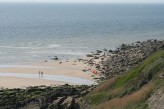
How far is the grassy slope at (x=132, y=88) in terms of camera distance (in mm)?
26125

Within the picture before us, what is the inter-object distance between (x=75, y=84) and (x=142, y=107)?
33.8 meters

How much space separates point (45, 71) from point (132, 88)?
40.6m

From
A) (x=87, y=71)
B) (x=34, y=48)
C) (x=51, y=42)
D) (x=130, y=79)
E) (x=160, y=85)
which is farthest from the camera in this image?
(x=51, y=42)

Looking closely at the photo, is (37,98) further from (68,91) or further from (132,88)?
(132,88)

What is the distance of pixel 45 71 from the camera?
69938 mm

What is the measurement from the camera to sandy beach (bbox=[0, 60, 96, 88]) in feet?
194

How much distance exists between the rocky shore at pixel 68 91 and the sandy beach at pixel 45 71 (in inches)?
82.8

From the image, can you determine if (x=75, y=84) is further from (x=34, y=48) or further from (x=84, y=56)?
(x=34, y=48)

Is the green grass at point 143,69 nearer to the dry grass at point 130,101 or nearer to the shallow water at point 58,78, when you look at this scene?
the dry grass at point 130,101

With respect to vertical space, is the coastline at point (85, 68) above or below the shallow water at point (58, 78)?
above

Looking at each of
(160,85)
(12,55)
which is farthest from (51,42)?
(160,85)

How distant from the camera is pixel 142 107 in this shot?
79.7 feet

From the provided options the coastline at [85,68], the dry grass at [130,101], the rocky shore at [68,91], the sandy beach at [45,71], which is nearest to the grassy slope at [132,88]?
the dry grass at [130,101]

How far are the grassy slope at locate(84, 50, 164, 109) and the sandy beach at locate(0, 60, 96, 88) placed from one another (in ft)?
81.9
